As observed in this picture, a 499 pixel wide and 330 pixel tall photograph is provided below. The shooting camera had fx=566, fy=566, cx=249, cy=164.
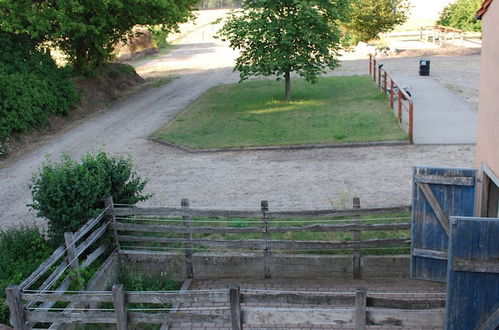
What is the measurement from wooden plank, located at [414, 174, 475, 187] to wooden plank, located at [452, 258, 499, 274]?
203 centimetres

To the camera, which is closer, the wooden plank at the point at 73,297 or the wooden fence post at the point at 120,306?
the wooden fence post at the point at 120,306

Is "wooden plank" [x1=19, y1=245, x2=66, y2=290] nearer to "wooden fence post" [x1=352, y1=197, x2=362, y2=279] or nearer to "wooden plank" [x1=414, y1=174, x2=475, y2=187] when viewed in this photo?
"wooden fence post" [x1=352, y1=197, x2=362, y2=279]

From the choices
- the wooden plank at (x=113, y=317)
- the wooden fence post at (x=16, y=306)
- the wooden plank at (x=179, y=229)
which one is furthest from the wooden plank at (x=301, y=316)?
the wooden plank at (x=179, y=229)

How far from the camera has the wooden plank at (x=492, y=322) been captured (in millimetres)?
6391

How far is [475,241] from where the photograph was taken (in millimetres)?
6426

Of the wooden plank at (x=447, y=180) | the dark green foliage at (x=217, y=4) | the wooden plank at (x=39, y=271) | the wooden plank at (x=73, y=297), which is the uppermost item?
the dark green foliage at (x=217, y=4)

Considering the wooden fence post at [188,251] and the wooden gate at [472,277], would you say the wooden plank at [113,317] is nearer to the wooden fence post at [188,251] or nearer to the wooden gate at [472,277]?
the wooden gate at [472,277]

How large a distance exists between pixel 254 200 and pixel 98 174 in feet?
12.4

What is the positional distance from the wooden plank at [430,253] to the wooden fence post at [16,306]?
550cm

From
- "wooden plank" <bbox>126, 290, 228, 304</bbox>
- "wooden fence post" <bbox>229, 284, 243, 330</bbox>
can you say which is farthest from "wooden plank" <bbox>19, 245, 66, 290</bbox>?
"wooden fence post" <bbox>229, 284, 243, 330</bbox>

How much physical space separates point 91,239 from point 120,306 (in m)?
2.63

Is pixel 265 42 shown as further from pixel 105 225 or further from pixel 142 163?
pixel 105 225

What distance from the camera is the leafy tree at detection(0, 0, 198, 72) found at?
19516 mm

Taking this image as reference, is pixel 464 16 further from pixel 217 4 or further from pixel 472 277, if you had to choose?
pixel 217 4
